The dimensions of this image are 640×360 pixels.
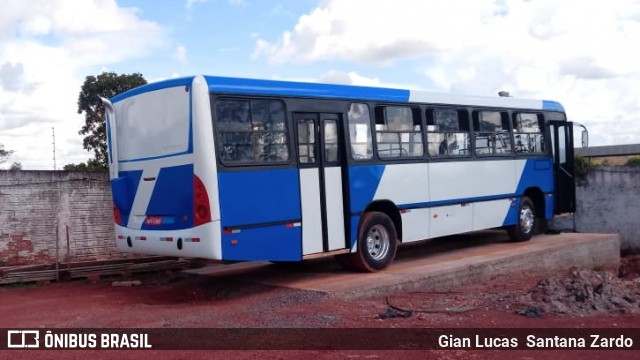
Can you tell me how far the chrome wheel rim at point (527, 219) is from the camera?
1470 cm

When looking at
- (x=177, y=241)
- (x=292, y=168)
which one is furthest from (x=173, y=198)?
(x=292, y=168)

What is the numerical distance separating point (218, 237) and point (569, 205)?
10211 mm

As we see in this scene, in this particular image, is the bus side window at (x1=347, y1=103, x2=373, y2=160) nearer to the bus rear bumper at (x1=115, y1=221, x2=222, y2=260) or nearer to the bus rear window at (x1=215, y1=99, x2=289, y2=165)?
the bus rear window at (x1=215, y1=99, x2=289, y2=165)

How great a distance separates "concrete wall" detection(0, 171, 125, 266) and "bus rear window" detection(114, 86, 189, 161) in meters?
2.32

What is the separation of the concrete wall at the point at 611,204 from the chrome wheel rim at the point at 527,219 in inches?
158

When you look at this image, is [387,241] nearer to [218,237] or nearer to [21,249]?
[218,237]

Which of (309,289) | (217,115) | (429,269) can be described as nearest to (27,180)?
(217,115)

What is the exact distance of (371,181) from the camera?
1080 centimetres

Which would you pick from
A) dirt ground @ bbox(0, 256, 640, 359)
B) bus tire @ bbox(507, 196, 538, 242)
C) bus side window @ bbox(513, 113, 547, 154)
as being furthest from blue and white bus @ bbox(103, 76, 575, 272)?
bus tire @ bbox(507, 196, 538, 242)

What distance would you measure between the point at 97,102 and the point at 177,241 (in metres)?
16.8

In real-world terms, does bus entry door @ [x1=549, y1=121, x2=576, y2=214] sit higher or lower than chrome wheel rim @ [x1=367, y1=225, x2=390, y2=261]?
higher

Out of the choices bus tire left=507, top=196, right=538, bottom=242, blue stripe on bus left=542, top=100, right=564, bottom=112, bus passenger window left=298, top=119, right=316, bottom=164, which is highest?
blue stripe on bus left=542, top=100, right=564, bottom=112

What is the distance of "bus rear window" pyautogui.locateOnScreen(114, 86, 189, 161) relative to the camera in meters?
8.82

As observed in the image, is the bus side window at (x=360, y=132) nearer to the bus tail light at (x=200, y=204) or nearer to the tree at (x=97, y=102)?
the bus tail light at (x=200, y=204)
